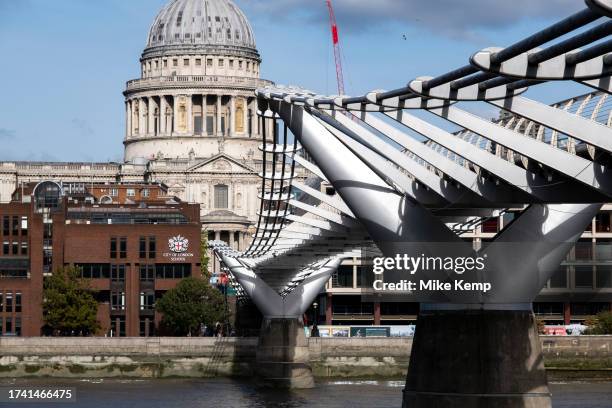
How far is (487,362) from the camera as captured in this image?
129ft

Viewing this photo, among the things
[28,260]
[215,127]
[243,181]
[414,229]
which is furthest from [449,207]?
[215,127]

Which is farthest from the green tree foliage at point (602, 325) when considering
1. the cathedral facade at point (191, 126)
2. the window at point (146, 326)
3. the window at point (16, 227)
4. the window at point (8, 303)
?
the cathedral facade at point (191, 126)

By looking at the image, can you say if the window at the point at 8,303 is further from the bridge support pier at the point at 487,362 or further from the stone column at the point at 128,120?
the stone column at the point at 128,120

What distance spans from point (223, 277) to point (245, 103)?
65.5 m

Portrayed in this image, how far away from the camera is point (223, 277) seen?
130 m

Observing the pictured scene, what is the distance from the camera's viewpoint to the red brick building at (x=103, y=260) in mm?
106562

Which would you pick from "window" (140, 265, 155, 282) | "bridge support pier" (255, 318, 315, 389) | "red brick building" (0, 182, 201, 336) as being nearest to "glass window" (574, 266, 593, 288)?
"bridge support pier" (255, 318, 315, 389)

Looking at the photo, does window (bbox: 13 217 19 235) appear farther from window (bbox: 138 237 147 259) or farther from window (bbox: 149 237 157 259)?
window (bbox: 149 237 157 259)

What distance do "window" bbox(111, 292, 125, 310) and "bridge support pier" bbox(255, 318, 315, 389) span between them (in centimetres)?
2148

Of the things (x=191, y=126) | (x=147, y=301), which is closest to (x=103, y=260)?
(x=147, y=301)

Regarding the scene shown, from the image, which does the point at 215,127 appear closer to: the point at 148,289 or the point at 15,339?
the point at 148,289

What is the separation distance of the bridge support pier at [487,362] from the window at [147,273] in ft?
236

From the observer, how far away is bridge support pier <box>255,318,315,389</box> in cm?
8575

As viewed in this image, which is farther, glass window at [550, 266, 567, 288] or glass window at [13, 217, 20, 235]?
glass window at [13, 217, 20, 235]
